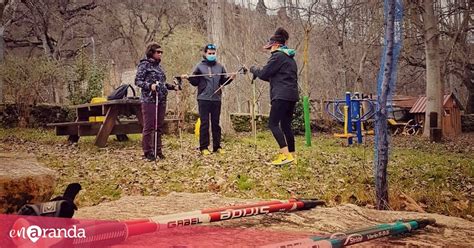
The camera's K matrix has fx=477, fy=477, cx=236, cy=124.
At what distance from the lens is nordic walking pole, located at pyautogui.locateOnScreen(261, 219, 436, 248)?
0.76 meters

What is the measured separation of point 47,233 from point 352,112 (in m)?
1.37

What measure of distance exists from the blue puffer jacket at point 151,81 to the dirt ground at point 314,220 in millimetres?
998

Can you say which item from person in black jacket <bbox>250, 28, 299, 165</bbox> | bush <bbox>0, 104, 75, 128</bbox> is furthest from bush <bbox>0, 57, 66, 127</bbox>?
person in black jacket <bbox>250, 28, 299, 165</bbox>

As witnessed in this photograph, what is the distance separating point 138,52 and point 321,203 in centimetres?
97

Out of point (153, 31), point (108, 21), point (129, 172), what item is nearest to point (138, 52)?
point (153, 31)

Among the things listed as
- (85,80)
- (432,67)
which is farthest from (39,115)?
(432,67)

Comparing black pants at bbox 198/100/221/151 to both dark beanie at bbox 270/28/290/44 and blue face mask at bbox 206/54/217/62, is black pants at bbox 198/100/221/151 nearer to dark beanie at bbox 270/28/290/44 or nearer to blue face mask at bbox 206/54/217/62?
blue face mask at bbox 206/54/217/62

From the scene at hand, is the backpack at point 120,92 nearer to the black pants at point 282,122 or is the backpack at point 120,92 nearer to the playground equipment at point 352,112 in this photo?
the black pants at point 282,122

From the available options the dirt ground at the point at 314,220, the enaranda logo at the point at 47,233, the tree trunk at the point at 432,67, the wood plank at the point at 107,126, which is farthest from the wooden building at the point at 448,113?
the enaranda logo at the point at 47,233

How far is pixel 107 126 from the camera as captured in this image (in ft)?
6.93

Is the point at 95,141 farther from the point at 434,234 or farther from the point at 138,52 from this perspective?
the point at 434,234

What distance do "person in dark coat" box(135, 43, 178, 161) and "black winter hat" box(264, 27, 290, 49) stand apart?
0.50m

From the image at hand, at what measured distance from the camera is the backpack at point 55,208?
2.41 feet

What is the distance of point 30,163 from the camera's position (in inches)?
48.6
